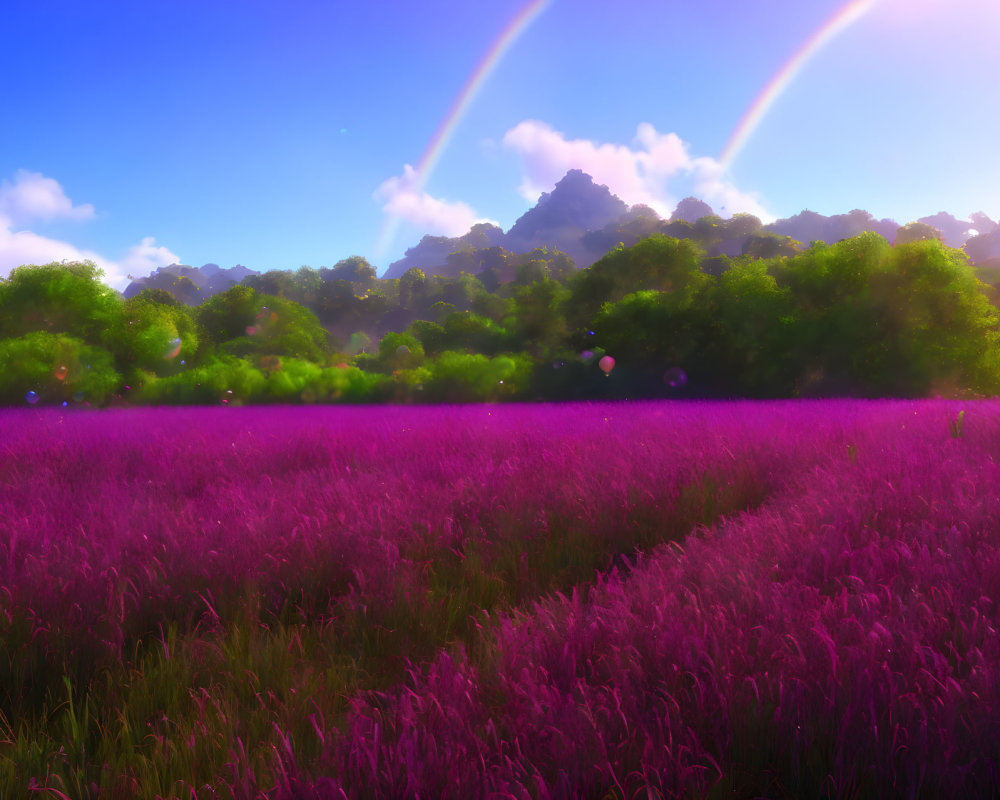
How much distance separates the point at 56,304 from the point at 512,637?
90.0 ft

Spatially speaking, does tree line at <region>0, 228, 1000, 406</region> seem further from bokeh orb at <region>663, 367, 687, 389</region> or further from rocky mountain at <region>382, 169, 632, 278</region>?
rocky mountain at <region>382, 169, 632, 278</region>

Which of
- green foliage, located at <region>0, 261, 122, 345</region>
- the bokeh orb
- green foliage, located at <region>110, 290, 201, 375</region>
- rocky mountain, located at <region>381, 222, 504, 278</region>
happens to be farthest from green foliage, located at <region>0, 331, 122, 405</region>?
rocky mountain, located at <region>381, 222, 504, 278</region>

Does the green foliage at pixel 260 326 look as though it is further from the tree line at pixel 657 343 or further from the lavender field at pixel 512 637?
the lavender field at pixel 512 637

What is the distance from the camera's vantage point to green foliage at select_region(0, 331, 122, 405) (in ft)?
57.2

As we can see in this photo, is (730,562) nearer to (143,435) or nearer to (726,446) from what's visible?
(726,446)

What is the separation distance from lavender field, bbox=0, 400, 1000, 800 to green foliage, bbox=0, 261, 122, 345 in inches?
900

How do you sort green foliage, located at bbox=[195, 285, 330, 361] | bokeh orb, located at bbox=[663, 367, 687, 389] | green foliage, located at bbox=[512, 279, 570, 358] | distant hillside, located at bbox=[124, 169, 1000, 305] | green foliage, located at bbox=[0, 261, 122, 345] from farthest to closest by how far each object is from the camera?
distant hillside, located at bbox=[124, 169, 1000, 305], green foliage, located at bbox=[195, 285, 330, 361], green foliage, located at bbox=[512, 279, 570, 358], green foliage, located at bbox=[0, 261, 122, 345], bokeh orb, located at bbox=[663, 367, 687, 389]

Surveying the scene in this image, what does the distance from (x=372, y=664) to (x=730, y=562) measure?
1.25 m

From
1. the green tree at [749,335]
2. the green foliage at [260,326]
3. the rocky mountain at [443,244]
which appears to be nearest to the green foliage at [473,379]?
the green tree at [749,335]

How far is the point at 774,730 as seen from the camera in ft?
3.54

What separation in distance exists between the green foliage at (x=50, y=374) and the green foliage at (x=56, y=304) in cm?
330

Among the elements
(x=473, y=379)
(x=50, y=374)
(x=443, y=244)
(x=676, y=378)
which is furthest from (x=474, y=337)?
(x=443, y=244)

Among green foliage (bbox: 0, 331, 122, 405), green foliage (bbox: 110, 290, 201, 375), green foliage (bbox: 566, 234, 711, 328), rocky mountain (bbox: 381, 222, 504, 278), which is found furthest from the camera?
rocky mountain (bbox: 381, 222, 504, 278)

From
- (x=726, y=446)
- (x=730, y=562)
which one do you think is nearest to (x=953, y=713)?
(x=730, y=562)
